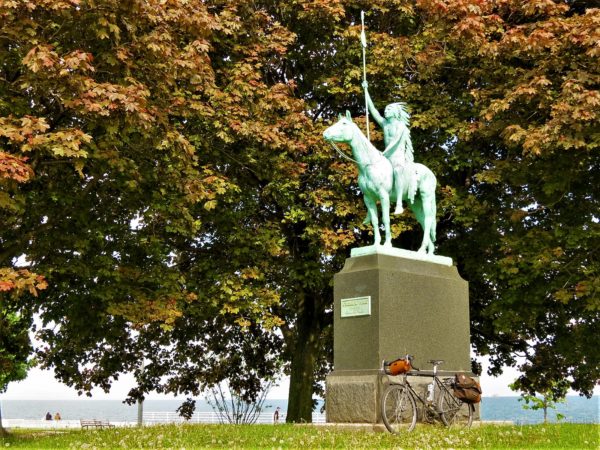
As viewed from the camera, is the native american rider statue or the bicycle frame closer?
the bicycle frame

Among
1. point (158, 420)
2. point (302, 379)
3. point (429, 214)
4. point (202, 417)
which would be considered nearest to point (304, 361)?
point (302, 379)

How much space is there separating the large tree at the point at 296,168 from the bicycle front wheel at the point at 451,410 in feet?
20.9

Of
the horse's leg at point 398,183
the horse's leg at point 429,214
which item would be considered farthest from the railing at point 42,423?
the horse's leg at point 398,183

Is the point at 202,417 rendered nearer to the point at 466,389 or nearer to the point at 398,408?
the point at 466,389

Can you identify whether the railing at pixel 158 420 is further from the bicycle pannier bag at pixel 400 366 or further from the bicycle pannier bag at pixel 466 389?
the bicycle pannier bag at pixel 400 366

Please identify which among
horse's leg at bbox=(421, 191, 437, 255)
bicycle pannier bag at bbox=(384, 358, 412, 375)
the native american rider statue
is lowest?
bicycle pannier bag at bbox=(384, 358, 412, 375)

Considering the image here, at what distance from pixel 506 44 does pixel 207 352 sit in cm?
1455

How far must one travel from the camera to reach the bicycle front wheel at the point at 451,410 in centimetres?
1289

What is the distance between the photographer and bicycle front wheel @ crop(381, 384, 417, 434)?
12.0 meters

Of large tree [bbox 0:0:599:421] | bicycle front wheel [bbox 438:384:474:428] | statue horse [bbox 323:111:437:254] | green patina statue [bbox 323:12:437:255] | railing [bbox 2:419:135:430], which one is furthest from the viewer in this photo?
railing [bbox 2:419:135:430]

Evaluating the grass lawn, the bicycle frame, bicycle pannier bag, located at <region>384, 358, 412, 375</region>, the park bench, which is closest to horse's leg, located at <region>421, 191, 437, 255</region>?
the bicycle frame

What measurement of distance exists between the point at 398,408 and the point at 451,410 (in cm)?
150

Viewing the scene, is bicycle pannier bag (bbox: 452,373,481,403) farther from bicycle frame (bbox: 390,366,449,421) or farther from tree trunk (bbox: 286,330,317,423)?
tree trunk (bbox: 286,330,317,423)

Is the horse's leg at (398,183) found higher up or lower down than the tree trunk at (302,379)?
higher up
